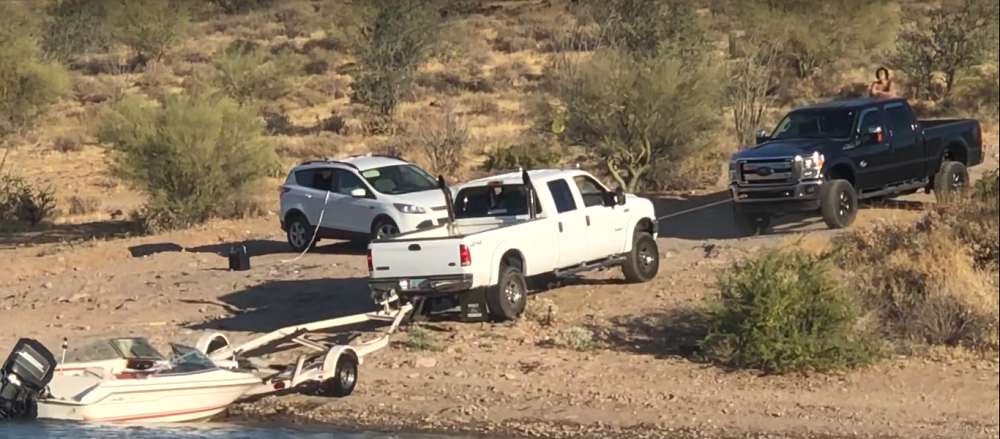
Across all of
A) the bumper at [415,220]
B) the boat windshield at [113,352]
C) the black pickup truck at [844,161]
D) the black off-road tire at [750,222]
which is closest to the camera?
the boat windshield at [113,352]

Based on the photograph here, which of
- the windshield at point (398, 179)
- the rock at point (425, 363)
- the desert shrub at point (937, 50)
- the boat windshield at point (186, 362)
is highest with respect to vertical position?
the desert shrub at point (937, 50)

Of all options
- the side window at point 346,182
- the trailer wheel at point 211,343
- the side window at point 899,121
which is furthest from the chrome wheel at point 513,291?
the side window at point 899,121

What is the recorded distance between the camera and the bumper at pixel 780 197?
21.2 metres

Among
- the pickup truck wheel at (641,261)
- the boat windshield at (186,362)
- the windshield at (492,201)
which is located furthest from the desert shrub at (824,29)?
the boat windshield at (186,362)

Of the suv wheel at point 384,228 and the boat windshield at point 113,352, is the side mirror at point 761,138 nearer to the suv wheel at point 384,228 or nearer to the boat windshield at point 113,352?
the suv wheel at point 384,228

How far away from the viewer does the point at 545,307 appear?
692 inches

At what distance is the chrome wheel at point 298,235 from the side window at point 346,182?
83 cm

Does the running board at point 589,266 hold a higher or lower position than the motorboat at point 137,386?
higher

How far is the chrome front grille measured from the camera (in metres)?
21.2

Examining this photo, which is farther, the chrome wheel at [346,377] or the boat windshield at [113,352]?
the chrome wheel at [346,377]

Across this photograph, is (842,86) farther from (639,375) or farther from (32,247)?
(639,375)

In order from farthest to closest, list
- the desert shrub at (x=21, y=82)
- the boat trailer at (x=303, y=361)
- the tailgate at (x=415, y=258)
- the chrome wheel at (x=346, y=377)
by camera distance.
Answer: the desert shrub at (x=21, y=82) → the tailgate at (x=415, y=258) → the chrome wheel at (x=346, y=377) → the boat trailer at (x=303, y=361)

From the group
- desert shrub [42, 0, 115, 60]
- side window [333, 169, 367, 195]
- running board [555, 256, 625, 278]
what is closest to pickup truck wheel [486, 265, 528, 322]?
running board [555, 256, 625, 278]

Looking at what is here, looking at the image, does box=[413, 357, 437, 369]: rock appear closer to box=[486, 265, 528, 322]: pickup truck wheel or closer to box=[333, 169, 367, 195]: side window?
box=[486, 265, 528, 322]: pickup truck wheel
